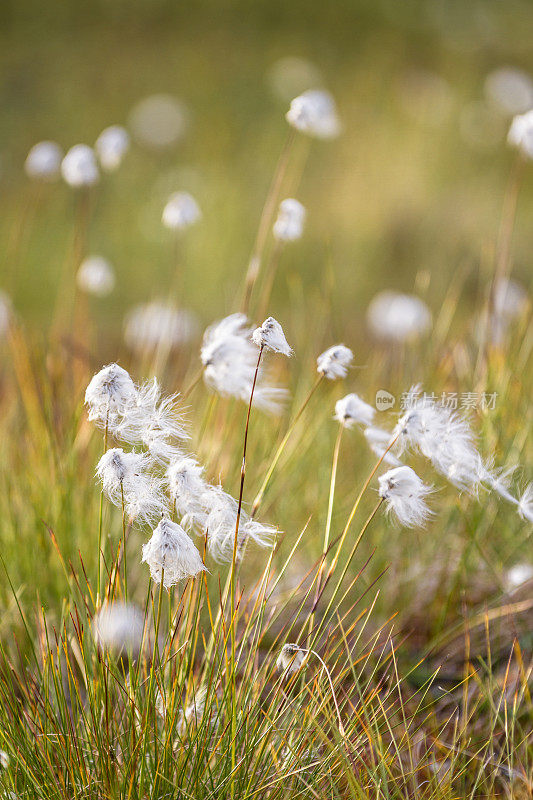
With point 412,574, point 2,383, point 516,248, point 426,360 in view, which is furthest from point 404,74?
point 412,574

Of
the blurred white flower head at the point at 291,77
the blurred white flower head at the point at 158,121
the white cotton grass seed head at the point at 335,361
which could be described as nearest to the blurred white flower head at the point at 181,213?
the white cotton grass seed head at the point at 335,361

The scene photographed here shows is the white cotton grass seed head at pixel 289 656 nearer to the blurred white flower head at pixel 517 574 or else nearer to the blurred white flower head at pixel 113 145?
the blurred white flower head at pixel 517 574

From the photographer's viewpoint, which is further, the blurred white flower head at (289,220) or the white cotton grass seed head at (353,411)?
the blurred white flower head at (289,220)

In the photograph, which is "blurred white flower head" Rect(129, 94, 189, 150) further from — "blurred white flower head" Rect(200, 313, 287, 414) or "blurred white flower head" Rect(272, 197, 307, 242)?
"blurred white flower head" Rect(200, 313, 287, 414)

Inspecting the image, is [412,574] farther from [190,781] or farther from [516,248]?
[516,248]

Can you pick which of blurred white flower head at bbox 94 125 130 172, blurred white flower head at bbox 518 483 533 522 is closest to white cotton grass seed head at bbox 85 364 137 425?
blurred white flower head at bbox 518 483 533 522

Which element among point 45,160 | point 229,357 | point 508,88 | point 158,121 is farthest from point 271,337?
point 508,88
